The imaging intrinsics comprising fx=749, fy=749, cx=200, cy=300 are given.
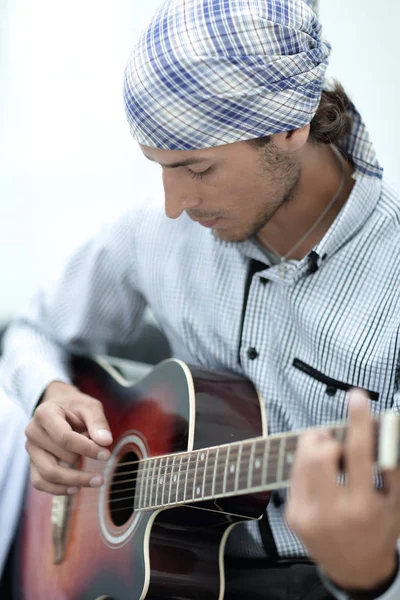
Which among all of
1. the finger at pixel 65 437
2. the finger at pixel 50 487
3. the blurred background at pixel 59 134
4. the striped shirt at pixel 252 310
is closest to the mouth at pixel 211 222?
the striped shirt at pixel 252 310

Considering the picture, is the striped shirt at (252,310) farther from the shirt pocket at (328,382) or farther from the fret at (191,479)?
the fret at (191,479)

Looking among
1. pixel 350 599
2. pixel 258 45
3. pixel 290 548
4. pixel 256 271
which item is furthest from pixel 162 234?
pixel 350 599

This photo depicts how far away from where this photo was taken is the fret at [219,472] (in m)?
0.98

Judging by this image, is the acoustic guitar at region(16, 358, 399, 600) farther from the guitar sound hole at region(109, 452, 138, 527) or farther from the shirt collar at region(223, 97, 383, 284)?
the shirt collar at region(223, 97, 383, 284)

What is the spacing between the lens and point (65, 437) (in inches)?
50.9

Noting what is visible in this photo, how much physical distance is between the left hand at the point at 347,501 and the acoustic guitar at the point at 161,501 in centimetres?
18

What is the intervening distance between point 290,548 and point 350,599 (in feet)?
1.38

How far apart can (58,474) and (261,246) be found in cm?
53

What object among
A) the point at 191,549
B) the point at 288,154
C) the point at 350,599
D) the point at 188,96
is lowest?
the point at 191,549

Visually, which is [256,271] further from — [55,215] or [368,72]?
[55,215]

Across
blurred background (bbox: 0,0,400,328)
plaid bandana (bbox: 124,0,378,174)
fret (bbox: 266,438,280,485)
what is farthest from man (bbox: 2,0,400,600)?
blurred background (bbox: 0,0,400,328)

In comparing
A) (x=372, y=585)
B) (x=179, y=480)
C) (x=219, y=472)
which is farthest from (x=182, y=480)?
(x=372, y=585)

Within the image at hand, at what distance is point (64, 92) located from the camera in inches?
91.0

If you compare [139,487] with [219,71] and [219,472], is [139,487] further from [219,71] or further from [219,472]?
[219,71]
